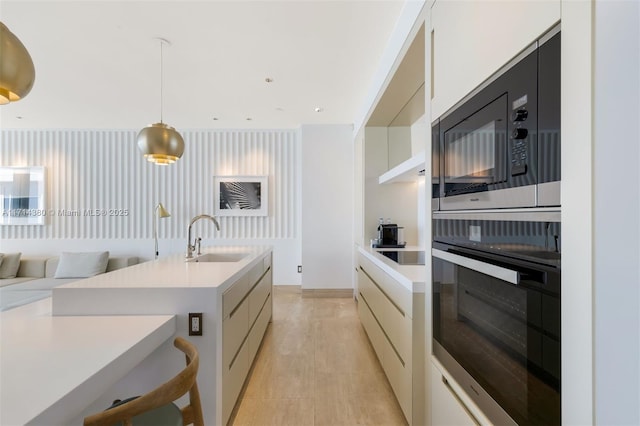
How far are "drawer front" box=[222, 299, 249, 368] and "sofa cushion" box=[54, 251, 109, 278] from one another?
3.44 m

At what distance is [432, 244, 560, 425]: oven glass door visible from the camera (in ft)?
2.48

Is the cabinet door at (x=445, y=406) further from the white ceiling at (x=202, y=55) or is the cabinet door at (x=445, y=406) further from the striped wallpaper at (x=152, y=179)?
the striped wallpaper at (x=152, y=179)

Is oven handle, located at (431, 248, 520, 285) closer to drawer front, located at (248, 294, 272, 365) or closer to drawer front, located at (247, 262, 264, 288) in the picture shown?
drawer front, located at (247, 262, 264, 288)

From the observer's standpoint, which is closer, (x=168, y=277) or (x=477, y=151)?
(x=477, y=151)

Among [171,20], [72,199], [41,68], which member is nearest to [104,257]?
[72,199]

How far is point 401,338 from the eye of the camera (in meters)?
1.74

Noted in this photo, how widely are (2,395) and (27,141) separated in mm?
6284

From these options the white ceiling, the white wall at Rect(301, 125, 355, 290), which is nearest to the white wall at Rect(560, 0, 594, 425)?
the white ceiling

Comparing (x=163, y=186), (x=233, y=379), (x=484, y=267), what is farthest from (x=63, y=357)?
(x=163, y=186)

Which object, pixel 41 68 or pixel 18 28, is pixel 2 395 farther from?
pixel 41 68

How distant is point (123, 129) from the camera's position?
197 inches

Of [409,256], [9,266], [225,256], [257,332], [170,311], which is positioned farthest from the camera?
[9,266]

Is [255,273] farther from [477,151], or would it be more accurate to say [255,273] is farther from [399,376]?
[477,151]

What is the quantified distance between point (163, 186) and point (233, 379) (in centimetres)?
427
